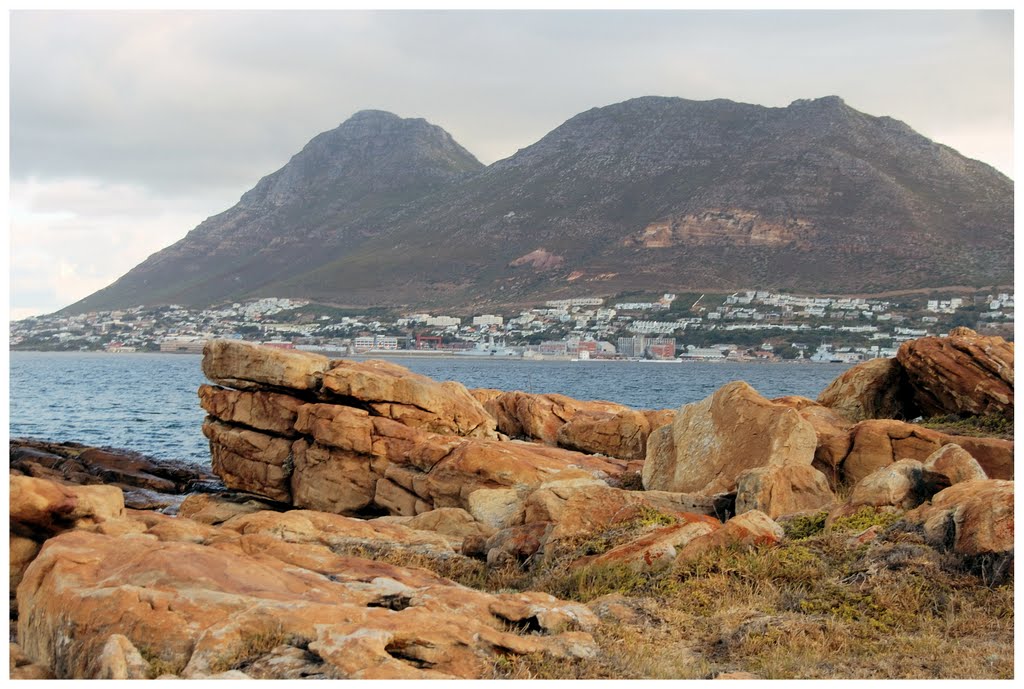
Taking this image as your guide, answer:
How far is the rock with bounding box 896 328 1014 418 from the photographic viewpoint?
21703mm

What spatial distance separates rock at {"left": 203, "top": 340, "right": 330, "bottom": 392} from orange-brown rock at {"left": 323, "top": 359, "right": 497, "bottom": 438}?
51 centimetres

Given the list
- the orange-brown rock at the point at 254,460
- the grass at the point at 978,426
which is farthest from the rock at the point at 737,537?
the orange-brown rock at the point at 254,460

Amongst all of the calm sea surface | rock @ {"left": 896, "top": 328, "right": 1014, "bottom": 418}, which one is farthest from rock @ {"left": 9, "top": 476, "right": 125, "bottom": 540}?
the calm sea surface

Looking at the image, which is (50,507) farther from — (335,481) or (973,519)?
(973,519)

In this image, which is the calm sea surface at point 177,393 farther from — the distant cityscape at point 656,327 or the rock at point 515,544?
the rock at point 515,544

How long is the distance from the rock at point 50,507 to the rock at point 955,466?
1109 cm

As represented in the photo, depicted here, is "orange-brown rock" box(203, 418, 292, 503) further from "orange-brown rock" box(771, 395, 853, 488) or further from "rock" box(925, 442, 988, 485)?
"rock" box(925, 442, 988, 485)

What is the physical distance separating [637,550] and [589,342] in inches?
5491

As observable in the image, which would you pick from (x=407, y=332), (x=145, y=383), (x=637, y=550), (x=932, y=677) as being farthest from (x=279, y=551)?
(x=407, y=332)

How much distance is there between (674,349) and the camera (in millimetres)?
146125

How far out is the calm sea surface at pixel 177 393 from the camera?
4691 cm

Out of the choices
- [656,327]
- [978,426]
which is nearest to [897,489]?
[978,426]

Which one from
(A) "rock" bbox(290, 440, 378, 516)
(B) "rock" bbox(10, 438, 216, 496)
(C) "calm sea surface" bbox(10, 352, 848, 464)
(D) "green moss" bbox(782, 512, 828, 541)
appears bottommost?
(C) "calm sea surface" bbox(10, 352, 848, 464)

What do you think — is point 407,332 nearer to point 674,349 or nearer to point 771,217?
point 674,349
